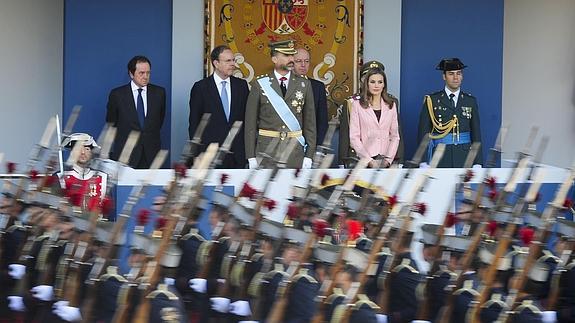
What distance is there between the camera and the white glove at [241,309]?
6.94 meters

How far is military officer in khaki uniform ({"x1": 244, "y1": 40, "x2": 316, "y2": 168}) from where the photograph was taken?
10125 mm

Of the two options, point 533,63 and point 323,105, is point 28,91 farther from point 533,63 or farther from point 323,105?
point 533,63

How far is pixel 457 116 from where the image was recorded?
420 inches

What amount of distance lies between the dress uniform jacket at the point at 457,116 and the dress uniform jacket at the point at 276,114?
0.87m

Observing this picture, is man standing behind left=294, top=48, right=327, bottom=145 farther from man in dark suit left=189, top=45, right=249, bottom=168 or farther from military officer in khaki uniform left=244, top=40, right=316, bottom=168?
man in dark suit left=189, top=45, right=249, bottom=168

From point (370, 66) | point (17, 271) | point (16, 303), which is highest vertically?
point (370, 66)

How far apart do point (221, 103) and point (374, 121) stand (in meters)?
1.06

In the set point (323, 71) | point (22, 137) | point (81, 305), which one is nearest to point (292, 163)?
point (323, 71)

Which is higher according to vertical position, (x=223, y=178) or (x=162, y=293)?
(x=223, y=178)

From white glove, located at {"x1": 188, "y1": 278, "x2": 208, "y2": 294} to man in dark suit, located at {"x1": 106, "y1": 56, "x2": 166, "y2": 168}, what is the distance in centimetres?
335

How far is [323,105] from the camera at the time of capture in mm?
10438

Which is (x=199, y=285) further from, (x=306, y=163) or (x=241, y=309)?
(x=306, y=163)

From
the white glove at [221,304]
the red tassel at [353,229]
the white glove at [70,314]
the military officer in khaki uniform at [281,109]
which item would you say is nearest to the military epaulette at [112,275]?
the white glove at [70,314]

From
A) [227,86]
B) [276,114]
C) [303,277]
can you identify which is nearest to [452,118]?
[276,114]
